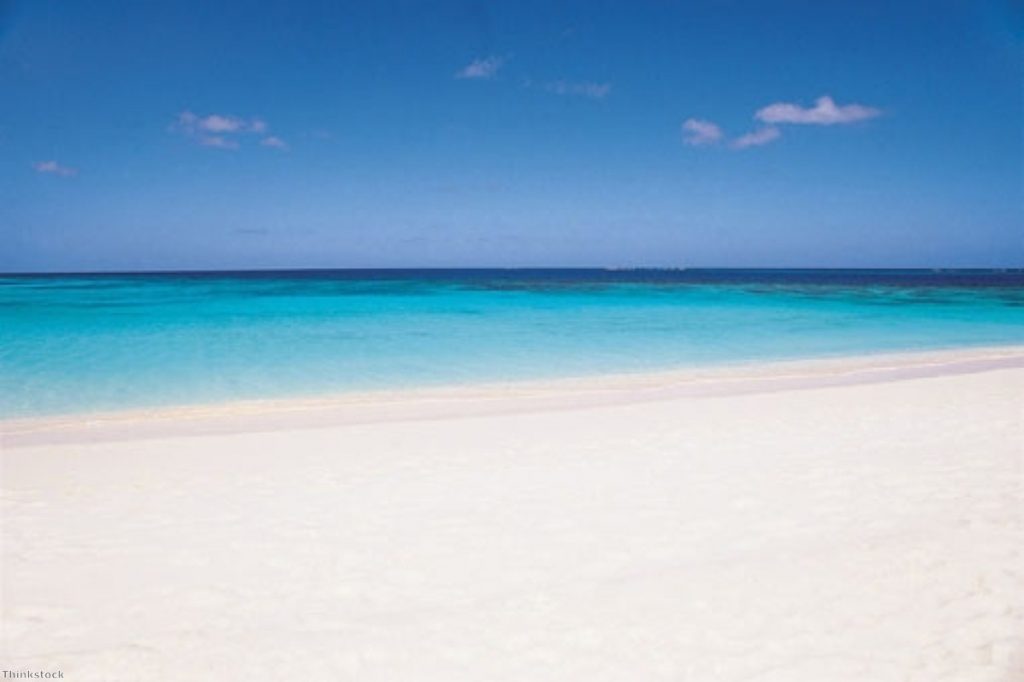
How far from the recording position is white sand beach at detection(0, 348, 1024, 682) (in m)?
2.66

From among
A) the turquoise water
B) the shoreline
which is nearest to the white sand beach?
the shoreline

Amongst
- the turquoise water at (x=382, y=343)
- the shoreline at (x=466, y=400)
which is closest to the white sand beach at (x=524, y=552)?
the shoreline at (x=466, y=400)

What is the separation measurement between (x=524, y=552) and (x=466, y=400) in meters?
5.28

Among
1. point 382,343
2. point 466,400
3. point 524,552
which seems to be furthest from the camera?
point 382,343

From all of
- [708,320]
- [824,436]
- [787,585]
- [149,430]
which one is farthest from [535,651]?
[708,320]

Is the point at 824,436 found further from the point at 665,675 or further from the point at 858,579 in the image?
the point at 665,675

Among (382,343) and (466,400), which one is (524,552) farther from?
(382,343)

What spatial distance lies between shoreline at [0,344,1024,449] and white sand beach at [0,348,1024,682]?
452 millimetres

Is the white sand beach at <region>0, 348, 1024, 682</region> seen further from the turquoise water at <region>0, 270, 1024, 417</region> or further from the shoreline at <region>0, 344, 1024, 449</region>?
the turquoise water at <region>0, 270, 1024, 417</region>

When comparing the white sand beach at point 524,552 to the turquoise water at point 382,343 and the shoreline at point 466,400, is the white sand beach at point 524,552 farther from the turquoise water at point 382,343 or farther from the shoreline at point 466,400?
the turquoise water at point 382,343

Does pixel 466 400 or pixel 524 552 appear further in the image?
pixel 466 400

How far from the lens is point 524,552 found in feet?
11.9

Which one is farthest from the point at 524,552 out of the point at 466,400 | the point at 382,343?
the point at 382,343

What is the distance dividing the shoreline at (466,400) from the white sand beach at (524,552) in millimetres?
452
